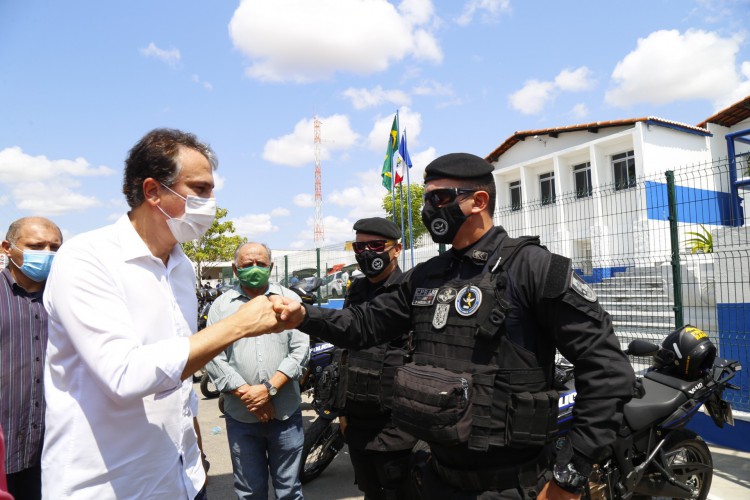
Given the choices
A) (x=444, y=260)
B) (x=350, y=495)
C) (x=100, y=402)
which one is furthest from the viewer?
(x=350, y=495)

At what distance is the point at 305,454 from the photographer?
4.36 meters

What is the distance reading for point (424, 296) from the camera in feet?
7.34

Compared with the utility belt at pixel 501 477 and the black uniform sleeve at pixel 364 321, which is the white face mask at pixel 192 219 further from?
the utility belt at pixel 501 477

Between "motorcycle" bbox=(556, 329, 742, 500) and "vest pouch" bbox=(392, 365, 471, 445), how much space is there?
140 centimetres

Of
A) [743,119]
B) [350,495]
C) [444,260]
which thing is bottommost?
[350,495]

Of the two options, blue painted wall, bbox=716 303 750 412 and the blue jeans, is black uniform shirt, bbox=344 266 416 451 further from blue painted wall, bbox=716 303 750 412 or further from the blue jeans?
blue painted wall, bbox=716 303 750 412

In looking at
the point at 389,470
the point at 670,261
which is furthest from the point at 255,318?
the point at 670,261

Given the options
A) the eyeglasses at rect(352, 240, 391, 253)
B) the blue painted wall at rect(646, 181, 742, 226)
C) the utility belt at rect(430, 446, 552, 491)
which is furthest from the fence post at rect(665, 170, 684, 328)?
the utility belt at rect(430, 446, 552, 491)

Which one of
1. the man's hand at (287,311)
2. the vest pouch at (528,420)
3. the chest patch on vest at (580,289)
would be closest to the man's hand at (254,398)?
the man's hand at (287,311)

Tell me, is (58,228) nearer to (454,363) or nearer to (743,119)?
(454,363)

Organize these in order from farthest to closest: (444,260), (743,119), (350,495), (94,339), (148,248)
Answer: (743,119) < (350,495) < (444,260) < (148,248) < (94,339)

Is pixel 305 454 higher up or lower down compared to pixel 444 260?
lower down

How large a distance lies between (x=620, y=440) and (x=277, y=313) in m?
2.35

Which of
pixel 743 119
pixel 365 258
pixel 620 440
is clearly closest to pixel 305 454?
pixel 365 258
